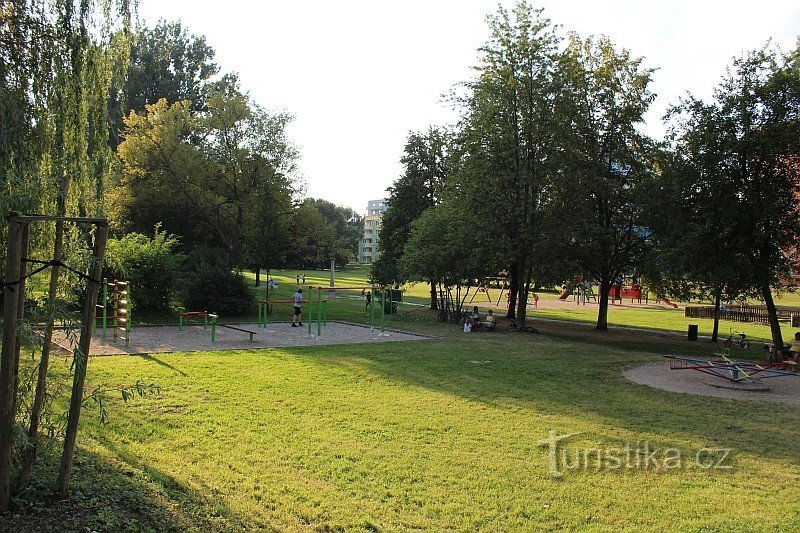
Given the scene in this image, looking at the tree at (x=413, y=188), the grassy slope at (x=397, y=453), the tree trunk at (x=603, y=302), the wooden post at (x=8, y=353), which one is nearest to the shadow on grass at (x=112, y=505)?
the grassy slope at (x=397, y=453)

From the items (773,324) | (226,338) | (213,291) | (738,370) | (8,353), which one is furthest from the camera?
(213,291)

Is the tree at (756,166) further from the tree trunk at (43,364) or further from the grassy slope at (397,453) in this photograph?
the tree trunk at (43,364)

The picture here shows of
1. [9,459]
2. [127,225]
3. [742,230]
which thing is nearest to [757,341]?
[742,230]

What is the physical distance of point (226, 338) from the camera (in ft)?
59.5

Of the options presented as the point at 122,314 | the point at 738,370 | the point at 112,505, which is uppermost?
the point at 122,314

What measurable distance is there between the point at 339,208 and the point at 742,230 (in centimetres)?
12063

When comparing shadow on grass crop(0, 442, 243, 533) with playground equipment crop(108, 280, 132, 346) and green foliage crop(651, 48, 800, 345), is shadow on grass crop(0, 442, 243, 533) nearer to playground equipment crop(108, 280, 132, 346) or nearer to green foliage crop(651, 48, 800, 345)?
playground equipment crop(108, 280, 132, 346)

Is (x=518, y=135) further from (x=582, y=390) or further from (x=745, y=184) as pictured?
(x=582, y=390)

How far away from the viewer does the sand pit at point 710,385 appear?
11.8 metres

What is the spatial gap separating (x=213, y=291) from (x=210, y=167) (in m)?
8.76

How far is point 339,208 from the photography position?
135750mm

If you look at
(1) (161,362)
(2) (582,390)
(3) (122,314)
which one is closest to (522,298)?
(2) (582,390)

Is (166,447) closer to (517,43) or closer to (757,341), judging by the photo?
(517,43)

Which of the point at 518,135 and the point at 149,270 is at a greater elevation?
the point at 518,135
